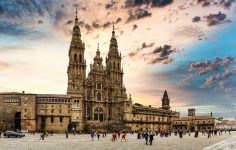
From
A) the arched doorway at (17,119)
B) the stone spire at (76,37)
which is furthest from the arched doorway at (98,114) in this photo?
the arched doorway at (17,119)

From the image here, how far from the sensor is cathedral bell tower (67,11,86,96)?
367 feet

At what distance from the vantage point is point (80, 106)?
344ft

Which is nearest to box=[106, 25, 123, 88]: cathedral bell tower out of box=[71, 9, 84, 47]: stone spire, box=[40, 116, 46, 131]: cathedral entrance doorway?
box=[71, 9, 84, 47]: stone spire

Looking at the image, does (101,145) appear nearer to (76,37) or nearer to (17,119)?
(17,119)

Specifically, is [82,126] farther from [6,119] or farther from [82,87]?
[6,119]

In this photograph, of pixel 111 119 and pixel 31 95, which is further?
pixel 111 119

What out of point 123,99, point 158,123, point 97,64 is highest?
point 97,64

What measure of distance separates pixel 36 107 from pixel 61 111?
7358mm

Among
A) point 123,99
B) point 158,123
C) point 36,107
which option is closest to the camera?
point 36,107

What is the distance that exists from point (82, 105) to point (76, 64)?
1412 cm

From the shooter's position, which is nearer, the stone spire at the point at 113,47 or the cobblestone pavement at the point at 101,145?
the cobblestone pavement at the point at 101,145

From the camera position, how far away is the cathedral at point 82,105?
313 ft

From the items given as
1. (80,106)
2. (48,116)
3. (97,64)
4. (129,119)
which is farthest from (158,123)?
(48,116)

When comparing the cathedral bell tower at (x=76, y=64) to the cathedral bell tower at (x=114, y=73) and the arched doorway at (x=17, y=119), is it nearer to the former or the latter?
the cathedral bell tower at (x=114, y=73)
